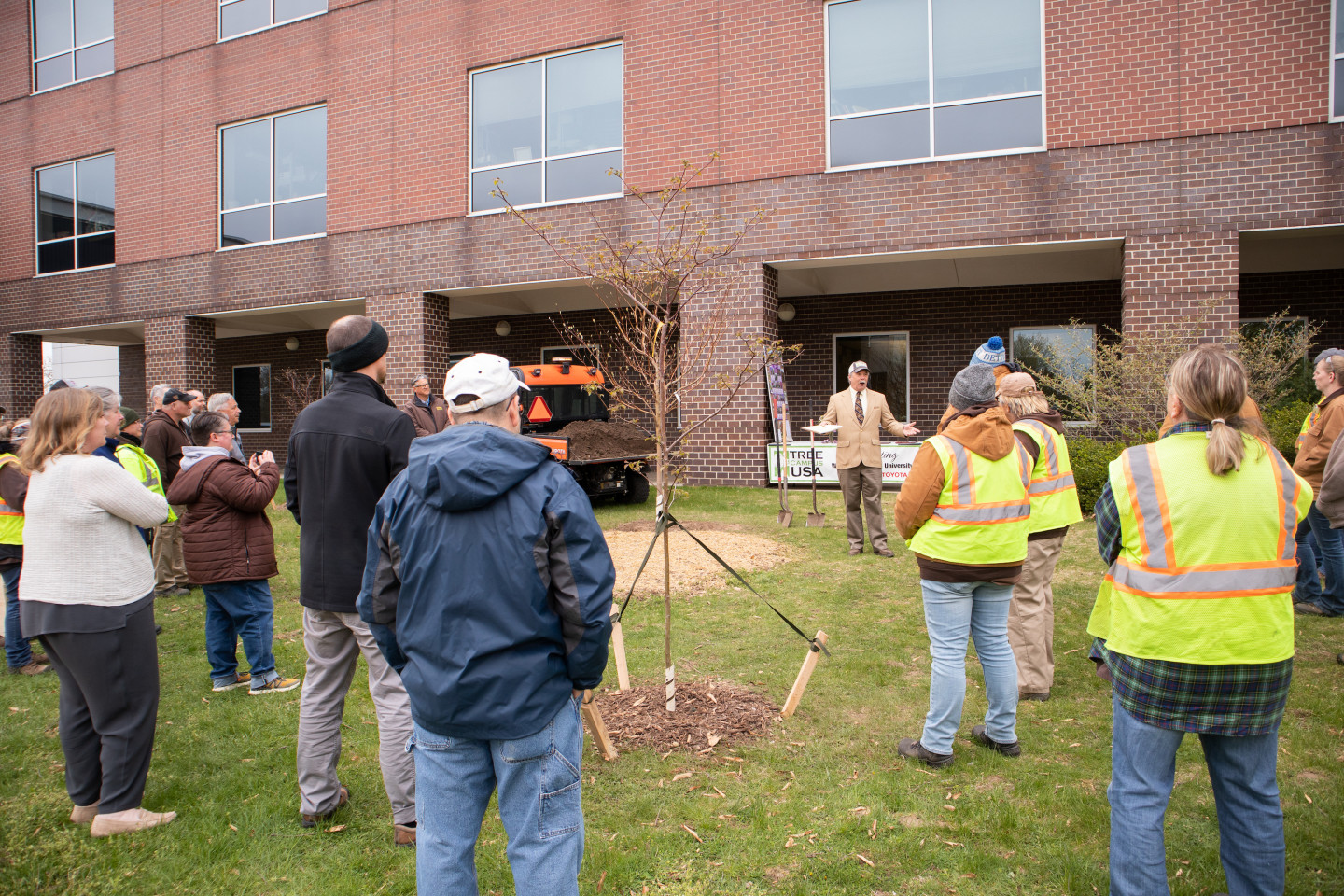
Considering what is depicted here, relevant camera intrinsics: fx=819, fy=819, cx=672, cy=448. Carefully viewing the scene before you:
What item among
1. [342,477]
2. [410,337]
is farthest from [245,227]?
[342,477]

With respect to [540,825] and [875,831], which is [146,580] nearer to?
[540,825]

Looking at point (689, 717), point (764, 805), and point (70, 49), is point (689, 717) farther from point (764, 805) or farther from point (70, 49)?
Answer: point (70, 49)

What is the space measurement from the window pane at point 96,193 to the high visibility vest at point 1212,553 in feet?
69.0

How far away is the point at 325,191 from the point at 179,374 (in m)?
5.04

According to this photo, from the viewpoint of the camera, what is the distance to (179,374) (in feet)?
54.9

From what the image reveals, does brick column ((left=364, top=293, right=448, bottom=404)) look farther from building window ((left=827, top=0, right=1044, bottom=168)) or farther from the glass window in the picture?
building window ((left=827, top=0, right=1044, bottom=168))

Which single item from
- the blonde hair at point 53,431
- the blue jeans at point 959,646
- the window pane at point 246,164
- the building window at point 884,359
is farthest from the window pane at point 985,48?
the window pane at point 246,164

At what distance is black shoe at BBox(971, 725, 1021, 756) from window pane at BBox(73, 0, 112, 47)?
71.9 ft

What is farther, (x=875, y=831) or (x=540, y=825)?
(x=875, y=831)

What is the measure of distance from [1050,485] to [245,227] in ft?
54.4

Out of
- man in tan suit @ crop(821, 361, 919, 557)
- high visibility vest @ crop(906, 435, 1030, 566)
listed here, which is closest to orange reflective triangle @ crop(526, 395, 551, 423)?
man in tan suit @ crop(821, 361, 919, 557)

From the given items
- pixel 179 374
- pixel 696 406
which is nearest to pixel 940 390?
pixel 696 406

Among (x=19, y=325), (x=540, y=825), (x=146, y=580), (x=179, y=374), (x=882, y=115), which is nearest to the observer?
(x=540, y=825)

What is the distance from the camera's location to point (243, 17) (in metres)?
16.3
